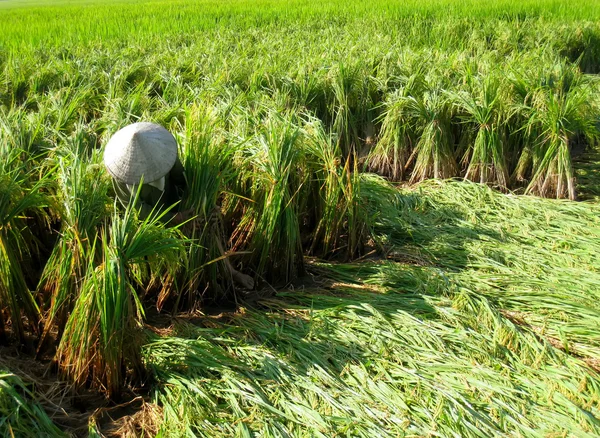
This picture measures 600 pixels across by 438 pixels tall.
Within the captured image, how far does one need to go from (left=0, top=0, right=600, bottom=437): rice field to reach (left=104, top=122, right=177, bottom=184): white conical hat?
18 cm

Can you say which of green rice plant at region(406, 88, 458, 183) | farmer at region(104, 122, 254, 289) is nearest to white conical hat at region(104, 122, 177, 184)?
farmer at region(104, 122, 254, 289)

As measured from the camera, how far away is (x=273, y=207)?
9.61 feet

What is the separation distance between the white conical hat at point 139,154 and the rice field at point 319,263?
0.18m

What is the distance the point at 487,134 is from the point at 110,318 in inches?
120

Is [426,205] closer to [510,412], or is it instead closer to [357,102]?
[357,102]

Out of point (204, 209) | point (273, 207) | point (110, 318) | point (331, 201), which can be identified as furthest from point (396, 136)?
point (110, 318)

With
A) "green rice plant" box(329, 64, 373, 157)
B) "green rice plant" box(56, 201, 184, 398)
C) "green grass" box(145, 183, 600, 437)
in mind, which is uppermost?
"green rice plant" box(329, 64, 373, 157)

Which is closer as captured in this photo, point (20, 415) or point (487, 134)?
point (20, 415)

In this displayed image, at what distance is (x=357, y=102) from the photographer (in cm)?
498

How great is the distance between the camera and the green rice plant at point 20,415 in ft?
6.10

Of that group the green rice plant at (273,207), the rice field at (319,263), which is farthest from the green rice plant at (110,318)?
the green rice plant at (273,207)

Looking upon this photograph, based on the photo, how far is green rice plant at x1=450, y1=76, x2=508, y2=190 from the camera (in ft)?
13.9

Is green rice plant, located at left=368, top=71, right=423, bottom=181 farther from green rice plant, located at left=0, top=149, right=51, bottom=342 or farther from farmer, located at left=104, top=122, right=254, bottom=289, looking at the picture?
green rice plant, located at left=0, top=149, right=51, bottom=342

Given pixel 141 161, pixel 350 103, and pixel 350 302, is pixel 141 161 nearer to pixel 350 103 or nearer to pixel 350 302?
pixel 350 302
